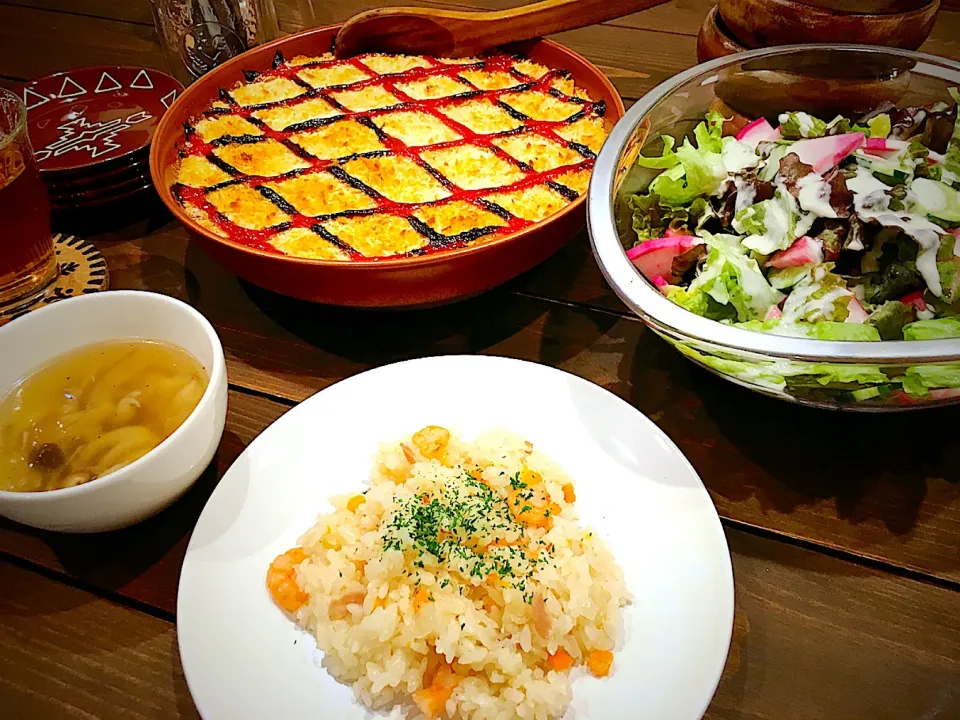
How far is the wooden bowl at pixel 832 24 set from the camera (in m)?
1.52

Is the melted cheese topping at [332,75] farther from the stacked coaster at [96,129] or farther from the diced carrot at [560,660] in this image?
the diced carrot at [560,660]

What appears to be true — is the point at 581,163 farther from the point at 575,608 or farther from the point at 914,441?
the point at 575,608

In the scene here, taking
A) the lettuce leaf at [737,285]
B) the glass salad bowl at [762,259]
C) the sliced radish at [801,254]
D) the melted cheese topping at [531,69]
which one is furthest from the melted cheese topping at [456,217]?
the melted cheese topping at [531,69]

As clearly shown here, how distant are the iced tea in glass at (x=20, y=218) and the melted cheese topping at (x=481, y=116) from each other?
920mm

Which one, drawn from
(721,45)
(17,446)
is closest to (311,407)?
(17,446)

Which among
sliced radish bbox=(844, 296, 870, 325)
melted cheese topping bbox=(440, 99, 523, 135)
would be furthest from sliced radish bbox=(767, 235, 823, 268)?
melted cheese topping bbox=(440, 99, 523, 135)

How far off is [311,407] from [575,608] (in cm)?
54

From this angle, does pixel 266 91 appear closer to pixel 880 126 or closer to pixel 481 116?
pixel 481 116

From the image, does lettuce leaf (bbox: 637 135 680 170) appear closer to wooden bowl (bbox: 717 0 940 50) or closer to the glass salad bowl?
the glass salad bowl

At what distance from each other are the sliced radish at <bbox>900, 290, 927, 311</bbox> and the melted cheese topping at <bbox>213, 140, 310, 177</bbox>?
4.08ft

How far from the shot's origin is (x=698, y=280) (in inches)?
51.5

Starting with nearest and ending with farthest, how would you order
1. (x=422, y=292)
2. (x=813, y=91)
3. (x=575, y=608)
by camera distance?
(x=575, y=608) < (x=422, y=292) < (x=813, y=91)

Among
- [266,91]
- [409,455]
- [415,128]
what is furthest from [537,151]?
[409,455]

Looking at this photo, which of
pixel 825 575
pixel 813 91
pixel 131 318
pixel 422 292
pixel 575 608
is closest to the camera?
pixel 575 608
